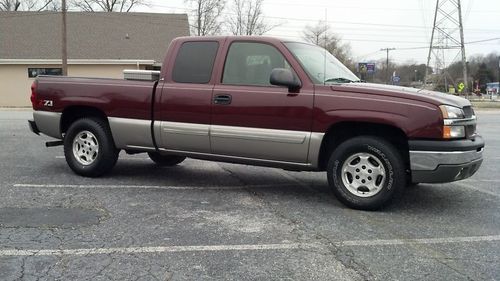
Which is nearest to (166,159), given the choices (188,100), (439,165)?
(188,100)

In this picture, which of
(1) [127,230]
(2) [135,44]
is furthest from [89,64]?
(1) [127,230]

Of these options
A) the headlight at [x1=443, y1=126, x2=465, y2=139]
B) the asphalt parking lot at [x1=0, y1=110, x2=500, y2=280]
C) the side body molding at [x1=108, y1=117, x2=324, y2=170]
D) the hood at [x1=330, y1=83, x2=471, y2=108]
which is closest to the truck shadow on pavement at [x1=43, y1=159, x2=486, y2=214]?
the asphalt parking lot at [x1=0, y1=110, x2=500, y2=280]

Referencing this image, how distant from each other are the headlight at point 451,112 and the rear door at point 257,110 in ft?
4.58

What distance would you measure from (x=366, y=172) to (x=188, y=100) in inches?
91.6

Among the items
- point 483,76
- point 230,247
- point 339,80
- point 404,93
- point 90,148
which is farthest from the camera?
point 483,76

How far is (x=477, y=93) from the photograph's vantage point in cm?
8944

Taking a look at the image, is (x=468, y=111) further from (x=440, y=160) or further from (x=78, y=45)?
(x=78, y=45)

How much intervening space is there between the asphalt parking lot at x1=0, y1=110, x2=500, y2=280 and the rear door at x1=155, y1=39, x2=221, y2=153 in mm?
674

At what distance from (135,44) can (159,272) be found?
29583 mm

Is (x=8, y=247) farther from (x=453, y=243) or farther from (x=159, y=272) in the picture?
(x=453, y=243)

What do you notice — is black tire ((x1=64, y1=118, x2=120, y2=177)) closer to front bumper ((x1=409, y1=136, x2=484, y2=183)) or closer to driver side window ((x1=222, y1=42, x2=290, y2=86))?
driver side window ((x1=222, y1=42, x2=290, y2=86))

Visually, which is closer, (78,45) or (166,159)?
(166,159)

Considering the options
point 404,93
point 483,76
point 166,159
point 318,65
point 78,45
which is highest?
point 78,45

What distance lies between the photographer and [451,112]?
5.41 metres
